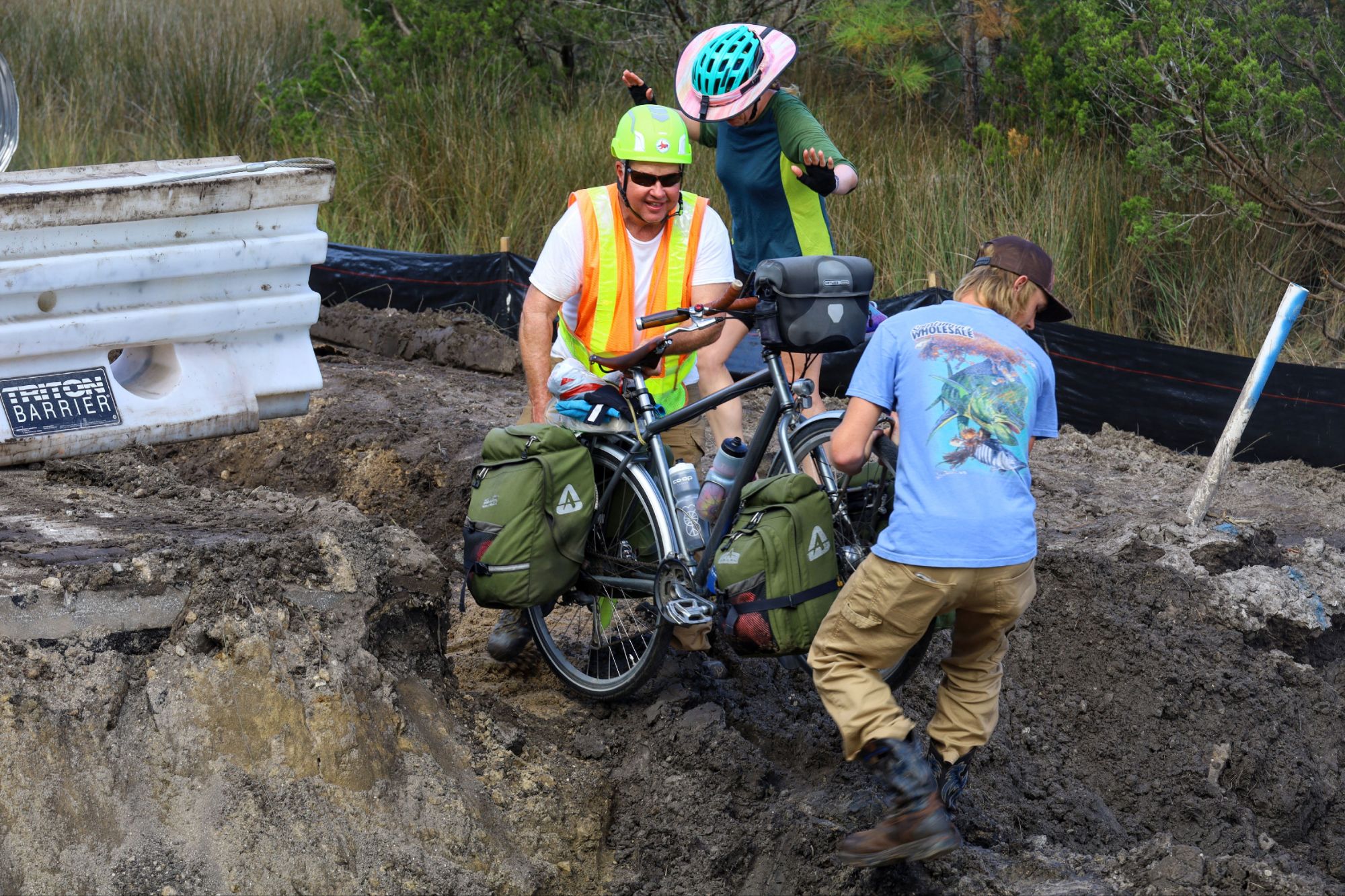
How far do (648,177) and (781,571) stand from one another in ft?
5.07

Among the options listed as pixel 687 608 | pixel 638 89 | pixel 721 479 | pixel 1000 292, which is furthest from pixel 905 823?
pixel 638 89

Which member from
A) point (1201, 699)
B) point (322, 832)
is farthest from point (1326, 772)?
point (322, 832)

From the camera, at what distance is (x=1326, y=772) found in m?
4.54

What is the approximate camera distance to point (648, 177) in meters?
4.42

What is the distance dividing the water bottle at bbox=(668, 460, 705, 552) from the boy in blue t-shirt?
28.0 inches

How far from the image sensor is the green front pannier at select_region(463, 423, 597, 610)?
4.07 m

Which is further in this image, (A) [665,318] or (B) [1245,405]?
(B) [1245,405]

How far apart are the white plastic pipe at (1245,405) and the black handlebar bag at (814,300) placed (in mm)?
3067

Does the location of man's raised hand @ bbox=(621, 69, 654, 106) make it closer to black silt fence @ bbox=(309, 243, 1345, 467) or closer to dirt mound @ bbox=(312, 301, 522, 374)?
black silt fence @ bbox=(309, 243, 1345, 467)

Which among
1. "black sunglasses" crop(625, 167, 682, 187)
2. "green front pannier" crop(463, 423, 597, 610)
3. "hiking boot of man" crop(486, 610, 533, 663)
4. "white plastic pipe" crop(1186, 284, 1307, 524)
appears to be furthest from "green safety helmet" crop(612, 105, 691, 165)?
"white plastic pipe" crop(1186, 284, 1307, 524)

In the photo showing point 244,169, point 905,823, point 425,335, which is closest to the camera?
point 905,823

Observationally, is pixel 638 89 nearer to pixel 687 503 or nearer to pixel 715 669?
pixel 687 503

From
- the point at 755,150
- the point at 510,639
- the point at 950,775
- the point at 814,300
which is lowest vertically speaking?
the point at 510,639

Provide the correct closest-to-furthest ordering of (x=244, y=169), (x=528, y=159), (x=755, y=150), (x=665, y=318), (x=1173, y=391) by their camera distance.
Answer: (x=665, y=318) → (x=244, y=169) → (x=755, y=150) → (x=1173, y=391) → (x=528, y=159)
